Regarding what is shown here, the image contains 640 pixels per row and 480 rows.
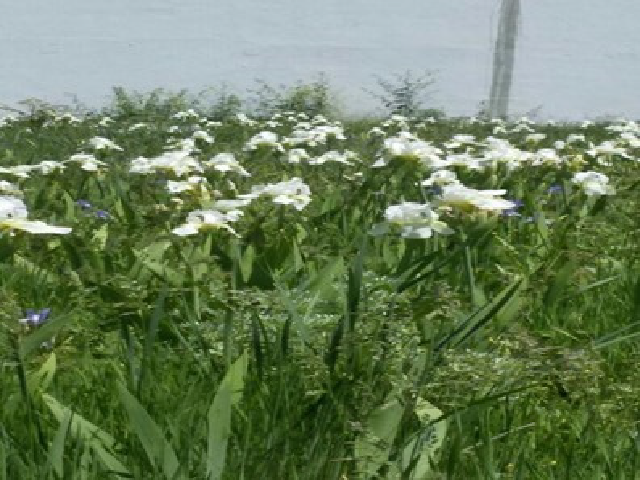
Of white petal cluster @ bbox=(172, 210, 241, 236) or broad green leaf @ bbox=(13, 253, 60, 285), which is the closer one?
white petal cluster @ bbox=(172, 210, 241, 236)

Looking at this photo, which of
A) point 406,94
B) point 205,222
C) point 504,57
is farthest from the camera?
point 504,57

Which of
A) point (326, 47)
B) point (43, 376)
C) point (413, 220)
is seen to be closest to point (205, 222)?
point (413, 220)

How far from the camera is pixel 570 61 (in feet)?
44.4

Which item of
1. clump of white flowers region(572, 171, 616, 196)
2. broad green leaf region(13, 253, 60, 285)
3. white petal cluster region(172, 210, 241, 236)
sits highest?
white petal cluster region(172, 210, 241, 236)

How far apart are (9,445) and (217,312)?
0.69 metres

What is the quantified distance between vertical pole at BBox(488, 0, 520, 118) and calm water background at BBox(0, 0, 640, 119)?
87 millimetres

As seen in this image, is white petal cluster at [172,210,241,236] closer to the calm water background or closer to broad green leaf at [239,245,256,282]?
broad green leaf at [239,245,256,282]

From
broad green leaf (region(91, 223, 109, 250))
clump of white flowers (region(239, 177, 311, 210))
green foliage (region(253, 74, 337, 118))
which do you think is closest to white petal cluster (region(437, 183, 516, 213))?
clump of white flowers (region(239, 177, 311, 210))

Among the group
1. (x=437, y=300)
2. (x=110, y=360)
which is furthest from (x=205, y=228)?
(x=437, y=300)

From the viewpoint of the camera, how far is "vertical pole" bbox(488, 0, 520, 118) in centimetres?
1302

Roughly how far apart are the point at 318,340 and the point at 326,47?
38.1ft

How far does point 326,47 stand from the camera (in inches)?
517

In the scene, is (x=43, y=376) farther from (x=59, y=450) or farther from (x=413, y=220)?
(x=413, y=220)

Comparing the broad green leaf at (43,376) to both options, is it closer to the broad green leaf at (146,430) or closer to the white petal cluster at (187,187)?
the broad green leaf at (146,430)
